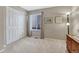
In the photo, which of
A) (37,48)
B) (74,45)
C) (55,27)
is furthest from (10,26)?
(74,45)

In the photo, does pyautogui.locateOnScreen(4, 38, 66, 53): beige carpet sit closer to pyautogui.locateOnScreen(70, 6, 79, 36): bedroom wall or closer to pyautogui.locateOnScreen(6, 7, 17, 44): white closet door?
pyautogui.locateOnScreen(6, 7, 17, 44): white closet door

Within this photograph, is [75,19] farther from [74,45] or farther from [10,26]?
[10,26]

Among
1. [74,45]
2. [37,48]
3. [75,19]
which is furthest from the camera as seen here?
[37,48]

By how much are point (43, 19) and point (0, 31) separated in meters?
3.02

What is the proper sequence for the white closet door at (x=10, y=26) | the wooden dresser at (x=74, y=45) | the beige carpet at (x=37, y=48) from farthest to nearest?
1. the white closet door at (x=10, y=26)
2. the beige carpet at (x=37, y=48)
3. the wooden dresser at (x=74, y=45)

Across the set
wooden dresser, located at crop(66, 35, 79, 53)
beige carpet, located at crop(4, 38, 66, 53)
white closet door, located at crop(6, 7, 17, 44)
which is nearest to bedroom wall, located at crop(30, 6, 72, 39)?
beige carpet, located at crop(4, 38, 66, 53)

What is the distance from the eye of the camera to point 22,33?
229 inches

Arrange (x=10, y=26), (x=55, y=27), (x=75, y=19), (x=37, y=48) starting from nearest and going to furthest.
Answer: (x=75, y=19)
(x=37, y=48)
(x=10, y=26)
(x=55, y=27)

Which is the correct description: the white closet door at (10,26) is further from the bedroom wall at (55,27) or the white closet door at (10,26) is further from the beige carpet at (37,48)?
the bedroom wall at (55,27)

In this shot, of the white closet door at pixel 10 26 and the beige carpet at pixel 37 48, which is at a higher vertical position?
the white closet door at pixel 10 26

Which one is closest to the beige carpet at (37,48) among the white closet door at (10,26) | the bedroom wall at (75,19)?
the white closet door at (10,26)
